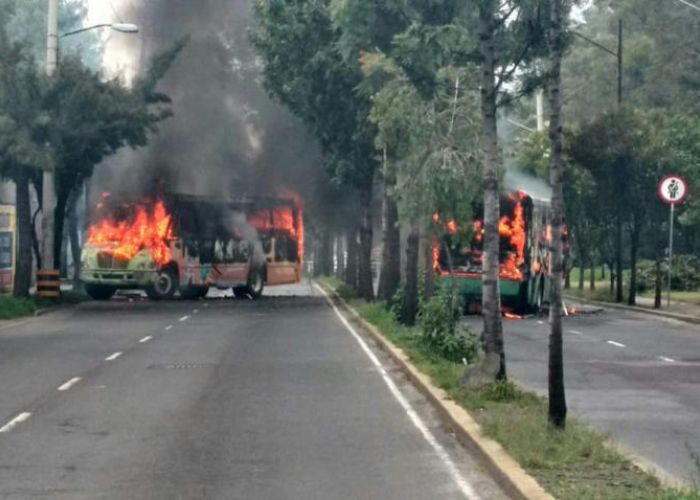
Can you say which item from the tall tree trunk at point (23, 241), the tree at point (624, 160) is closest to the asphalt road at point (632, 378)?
the tree at point (624, 160)

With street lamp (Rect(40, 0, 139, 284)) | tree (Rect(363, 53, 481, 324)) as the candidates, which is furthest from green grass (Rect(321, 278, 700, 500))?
street lamp (Rect(40, 0, 139, 284))

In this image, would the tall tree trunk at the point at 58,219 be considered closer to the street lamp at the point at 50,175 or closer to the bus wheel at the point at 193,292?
the street lamp at the point at 50,175

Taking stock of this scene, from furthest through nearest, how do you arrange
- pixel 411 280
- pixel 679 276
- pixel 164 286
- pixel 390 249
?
1. pixel 679 276
2. pixel 164 286
3. pixel 390 249
4. pixel 411 280

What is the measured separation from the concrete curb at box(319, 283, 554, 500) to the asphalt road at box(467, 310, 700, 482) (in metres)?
1.35

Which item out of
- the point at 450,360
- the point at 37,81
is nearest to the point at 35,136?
the point at 37,81

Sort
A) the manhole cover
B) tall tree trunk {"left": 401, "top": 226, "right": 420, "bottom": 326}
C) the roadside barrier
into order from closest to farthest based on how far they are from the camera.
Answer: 1. the manhole cover
2. tall tree trunk {"left": 401, "top": 226, "right": 420, "bottom": 326}
3. the roadside barrier

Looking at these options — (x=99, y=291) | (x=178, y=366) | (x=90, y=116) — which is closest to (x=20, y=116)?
(x=90, y=116)

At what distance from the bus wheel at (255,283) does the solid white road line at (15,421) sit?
41898 millimetres

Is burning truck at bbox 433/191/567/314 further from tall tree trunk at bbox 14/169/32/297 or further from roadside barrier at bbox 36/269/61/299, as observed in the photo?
tall tree trunk at bbox 14/169/32/297

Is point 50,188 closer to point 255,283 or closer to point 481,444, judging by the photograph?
point 255,283

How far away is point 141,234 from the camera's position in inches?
2179

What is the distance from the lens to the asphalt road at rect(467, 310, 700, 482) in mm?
15820

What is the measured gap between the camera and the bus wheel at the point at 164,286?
184 ft

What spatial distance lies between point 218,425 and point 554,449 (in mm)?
4582
